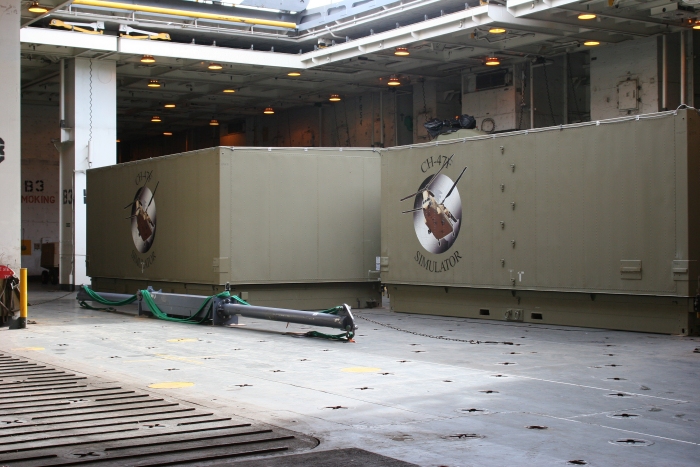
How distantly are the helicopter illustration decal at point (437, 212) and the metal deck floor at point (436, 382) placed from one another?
1.99 m

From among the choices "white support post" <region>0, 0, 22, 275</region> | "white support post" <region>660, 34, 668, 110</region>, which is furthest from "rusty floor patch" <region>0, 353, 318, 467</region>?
"white support post" <region>660, 34, 668, 110</region>

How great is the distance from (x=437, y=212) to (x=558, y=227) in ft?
8.97

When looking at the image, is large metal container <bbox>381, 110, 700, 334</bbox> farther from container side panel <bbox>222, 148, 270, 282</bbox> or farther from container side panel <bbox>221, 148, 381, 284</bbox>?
container side panel <bbox>222, 148, 270, 282</bbox>

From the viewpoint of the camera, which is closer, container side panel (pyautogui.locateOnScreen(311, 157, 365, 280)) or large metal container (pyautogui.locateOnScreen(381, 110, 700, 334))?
large metal container (pyautogui.locateOnScreen(381, 110, 700, 334))

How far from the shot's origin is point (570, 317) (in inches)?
535

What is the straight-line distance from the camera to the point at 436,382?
323 inches

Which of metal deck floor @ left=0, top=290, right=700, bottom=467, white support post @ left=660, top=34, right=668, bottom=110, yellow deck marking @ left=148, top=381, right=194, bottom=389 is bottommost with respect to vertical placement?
metal deck floor @ left=0, top=290, right=700, bottom=467

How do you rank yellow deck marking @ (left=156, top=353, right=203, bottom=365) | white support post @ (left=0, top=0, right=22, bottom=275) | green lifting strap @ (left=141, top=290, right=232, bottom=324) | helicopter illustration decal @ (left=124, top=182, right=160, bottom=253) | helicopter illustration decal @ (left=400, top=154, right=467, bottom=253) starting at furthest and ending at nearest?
helicopter illustration decal @ (left=124, top=182, right=160, bottom=253) → helicopter illustration decal @ (left=400, top=154, right=467, bottom=253) → green lifting strap @ (left=141, top=290, right=232, bottom=324) → white support post @ (left=0, top=0, right=22, bottom=275) → yellow deck marking @ (left=156, top=353, right=203, bottom=365)

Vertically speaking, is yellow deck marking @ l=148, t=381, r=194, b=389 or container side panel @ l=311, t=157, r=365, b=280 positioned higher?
container side panel @ l=311, t=157, r=365, b=280

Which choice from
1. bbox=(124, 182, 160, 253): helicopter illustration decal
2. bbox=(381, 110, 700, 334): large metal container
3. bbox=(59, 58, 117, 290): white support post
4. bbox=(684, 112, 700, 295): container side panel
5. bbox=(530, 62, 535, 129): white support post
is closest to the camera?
bbox=(684, 112, 700, 295): container side panel

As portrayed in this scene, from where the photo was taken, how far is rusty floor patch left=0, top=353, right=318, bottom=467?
17.6 ft

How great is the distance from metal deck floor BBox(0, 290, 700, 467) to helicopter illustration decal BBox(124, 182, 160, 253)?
5.63 m

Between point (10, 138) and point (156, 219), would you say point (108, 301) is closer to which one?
point (156, 219)

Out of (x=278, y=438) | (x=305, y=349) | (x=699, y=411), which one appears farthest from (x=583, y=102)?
(x=278, y=438)
